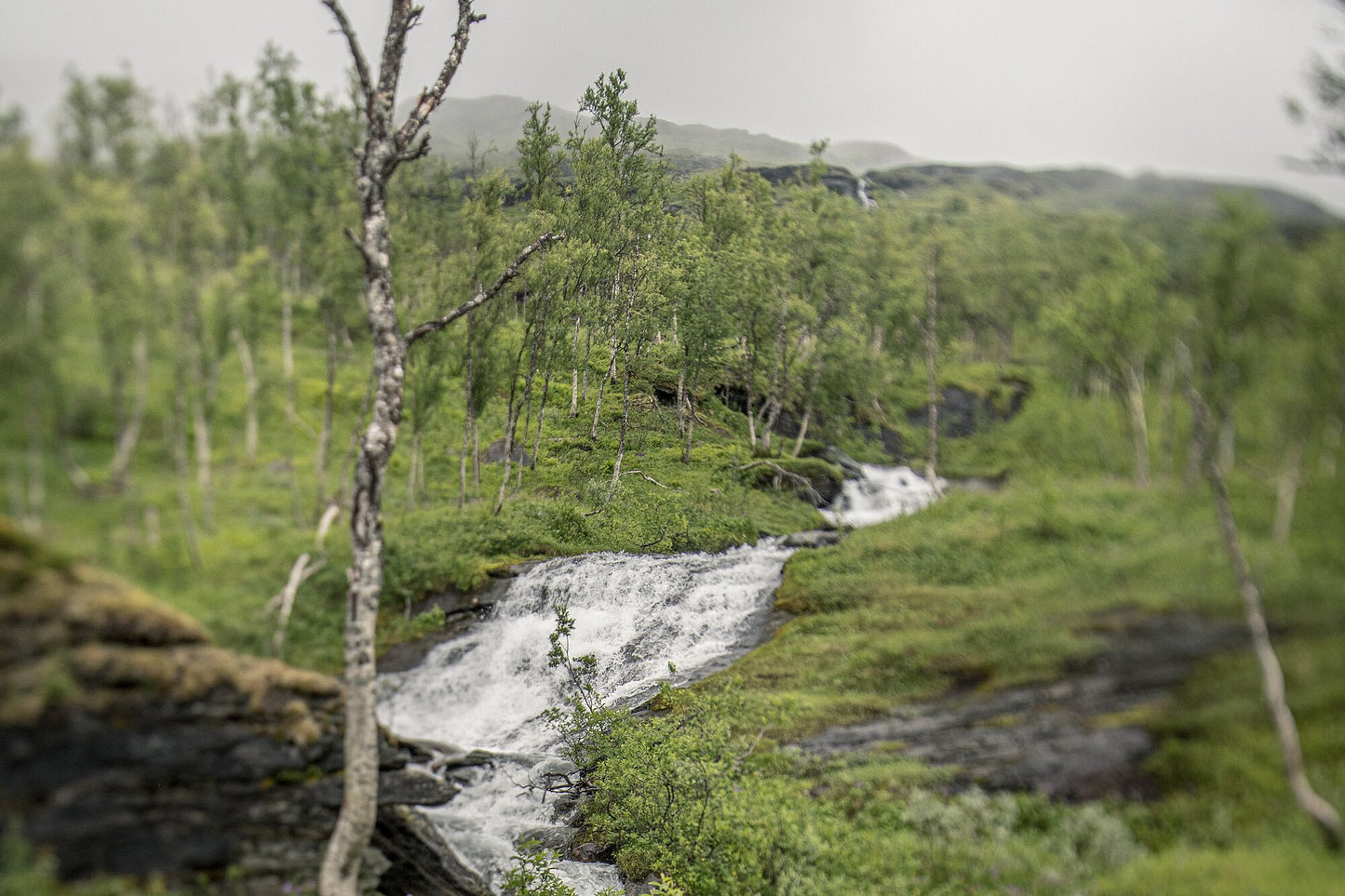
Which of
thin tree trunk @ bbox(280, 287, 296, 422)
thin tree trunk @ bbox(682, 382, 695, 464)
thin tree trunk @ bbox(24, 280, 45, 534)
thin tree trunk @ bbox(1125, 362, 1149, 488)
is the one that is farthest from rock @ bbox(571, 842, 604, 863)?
thin tree trunk @ bbox(1125, 362, 1149, 488)

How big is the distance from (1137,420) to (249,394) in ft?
25.2

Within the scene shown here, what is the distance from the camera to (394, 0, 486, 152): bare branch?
640 centimetres

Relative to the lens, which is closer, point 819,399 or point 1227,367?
point 1227,367

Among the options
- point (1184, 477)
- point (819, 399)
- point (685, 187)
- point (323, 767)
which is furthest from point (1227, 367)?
point (323, 767)

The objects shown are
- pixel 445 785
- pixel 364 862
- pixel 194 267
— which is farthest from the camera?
pixel 445 785

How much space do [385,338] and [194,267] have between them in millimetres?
1555

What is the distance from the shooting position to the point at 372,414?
6.43m

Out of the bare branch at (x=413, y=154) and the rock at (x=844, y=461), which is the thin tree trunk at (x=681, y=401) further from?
the bare branch at (x=413, y=154)

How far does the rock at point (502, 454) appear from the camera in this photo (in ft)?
26.1

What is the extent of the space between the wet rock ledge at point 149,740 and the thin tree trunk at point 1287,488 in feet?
24.9

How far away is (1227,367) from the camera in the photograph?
5105mm

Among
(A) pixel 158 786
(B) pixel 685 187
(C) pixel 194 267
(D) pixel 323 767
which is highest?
(B) pixel 685 187

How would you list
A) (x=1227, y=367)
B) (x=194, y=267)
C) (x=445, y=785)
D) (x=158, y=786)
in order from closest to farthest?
(x=158, y=786)
(x=1227, y=367)
(x=194, y=267)
(x=445, y=785)

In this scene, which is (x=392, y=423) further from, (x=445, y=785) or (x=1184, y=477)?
(x=1184, y=477)
